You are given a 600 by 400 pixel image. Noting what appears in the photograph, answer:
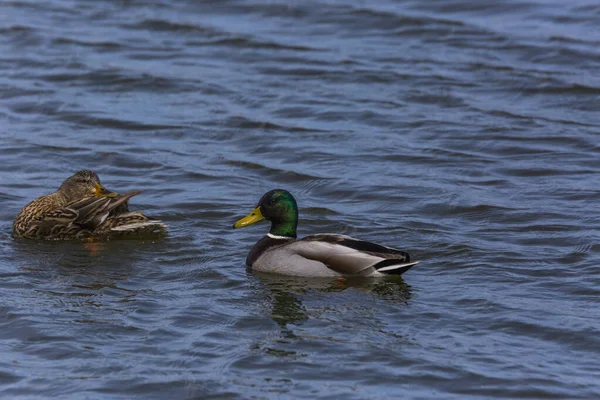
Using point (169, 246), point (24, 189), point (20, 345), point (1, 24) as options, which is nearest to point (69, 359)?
point (20, 345)

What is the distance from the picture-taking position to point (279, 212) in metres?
10.7

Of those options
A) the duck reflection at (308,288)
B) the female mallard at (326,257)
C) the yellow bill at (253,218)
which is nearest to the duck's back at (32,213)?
the yellow bill at (253,218)

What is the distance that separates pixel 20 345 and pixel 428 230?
4.45 m

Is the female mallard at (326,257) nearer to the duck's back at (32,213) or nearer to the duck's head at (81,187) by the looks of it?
the duck's head at (81,187)

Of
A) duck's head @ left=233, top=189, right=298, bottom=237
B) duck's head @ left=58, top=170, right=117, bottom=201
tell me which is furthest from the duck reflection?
duck's head @ left=58, top=170, right=117, bottom=201

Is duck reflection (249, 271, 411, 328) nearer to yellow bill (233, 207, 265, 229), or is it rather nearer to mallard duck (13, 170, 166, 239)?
yellow bill (233, 207, 265, 229)

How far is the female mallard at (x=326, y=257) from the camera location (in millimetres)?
9922

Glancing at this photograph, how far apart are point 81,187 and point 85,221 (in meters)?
0.59

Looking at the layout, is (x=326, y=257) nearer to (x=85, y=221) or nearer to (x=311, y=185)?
(x=85, y=221)

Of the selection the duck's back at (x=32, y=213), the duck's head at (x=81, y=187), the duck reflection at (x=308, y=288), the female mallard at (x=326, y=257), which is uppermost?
the duck's head at (x=81, y=187)

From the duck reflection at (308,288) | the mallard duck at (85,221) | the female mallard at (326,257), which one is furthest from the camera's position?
the mallard duck at (85,221)

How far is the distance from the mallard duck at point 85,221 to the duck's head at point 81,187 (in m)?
0.27

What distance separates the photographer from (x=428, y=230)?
37.4 ft

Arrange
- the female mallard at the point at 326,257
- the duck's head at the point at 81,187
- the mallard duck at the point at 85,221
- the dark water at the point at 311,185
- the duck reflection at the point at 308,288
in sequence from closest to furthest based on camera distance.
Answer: the dark water at the point at 311,185 < the duck reflection at the point at 308,288 < the female mallard at the point at 326,257 < the mallard duck at the point at 85,221 < the duck's head at the point at 81,187
